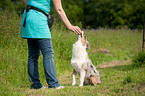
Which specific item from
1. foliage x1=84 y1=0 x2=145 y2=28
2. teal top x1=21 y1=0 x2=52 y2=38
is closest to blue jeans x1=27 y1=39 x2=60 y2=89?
teal top x1=21 y1=0 x2=52 y2=38

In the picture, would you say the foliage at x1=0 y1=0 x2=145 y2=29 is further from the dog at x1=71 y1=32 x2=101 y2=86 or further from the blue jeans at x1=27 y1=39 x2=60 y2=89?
the blue jeans at x1=27 y1=39 x2=60 y2=89

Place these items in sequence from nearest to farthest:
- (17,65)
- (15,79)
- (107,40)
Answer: (15,79) < (17,65) < (107,40)

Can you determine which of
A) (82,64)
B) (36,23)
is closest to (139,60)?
(82,64)

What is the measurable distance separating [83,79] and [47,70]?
970mm

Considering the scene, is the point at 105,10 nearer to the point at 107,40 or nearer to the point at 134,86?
the point at 107,40

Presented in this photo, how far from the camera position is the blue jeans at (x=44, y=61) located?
3301 mm

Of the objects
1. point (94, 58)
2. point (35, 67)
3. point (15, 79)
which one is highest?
point (35, 67)

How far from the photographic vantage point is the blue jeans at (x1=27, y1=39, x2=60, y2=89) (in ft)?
10.8

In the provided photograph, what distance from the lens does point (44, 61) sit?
334 cm

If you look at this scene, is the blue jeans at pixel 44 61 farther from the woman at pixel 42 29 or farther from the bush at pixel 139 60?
the bush at pixel 139 60

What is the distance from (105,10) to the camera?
39125 millimetres

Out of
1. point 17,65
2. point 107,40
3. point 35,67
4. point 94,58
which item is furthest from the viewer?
point 107,40

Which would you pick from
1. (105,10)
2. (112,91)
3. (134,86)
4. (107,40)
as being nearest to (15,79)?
(112,91)

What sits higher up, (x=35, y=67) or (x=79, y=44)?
(x=79, y=44)
